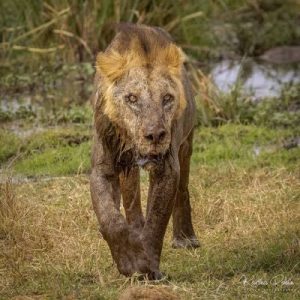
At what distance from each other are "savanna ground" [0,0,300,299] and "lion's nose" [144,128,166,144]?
2.22ft

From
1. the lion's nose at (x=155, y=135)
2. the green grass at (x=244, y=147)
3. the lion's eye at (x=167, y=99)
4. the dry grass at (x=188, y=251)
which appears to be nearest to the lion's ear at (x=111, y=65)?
the lion's eye at (x=167, y=99)

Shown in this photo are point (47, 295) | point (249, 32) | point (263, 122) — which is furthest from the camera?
point (249, 32)

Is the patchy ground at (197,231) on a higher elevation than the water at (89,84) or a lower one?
higher

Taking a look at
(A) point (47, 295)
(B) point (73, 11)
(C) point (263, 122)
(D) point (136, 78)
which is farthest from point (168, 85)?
(B) point (73, 11)

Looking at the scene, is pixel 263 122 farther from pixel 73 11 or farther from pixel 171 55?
pixel 171 55

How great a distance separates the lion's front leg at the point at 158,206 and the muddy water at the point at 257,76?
5.63 m

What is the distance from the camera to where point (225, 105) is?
33.3 feet

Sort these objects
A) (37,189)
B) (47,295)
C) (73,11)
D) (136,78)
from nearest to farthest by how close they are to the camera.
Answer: (47,295), (136,78), (37,189), (73,11)

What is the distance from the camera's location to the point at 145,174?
8.23m

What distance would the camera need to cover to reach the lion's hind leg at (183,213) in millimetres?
6590

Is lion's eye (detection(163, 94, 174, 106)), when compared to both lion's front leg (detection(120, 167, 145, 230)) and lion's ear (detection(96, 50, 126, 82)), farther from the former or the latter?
lion's front leg (detection(120, 167, 145, 230))

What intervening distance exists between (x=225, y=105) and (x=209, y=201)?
2.94 metres
